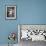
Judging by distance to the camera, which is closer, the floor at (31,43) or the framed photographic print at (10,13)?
the floor at (31,43)

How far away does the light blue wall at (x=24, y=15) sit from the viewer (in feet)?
14.8

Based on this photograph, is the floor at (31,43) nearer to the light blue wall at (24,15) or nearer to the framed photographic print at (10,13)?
the light blue wall at (24,15)

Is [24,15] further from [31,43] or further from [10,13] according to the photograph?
[31,43]

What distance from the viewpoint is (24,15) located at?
451cm

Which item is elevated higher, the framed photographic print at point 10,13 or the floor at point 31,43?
the framed photographic print at point 10,13

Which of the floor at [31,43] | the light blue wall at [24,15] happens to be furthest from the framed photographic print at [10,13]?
the floor at [31,43]

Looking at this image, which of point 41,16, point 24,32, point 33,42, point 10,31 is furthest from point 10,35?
point 41,16

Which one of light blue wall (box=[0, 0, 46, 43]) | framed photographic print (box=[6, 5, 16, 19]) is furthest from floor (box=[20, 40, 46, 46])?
framed photographic print (box=[6, 5, 16, 19])

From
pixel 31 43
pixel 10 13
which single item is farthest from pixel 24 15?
pixel 31 43

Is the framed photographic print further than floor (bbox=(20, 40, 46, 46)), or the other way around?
the framed photographic print

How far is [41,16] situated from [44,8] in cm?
29

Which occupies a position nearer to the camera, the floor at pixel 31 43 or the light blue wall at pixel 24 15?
the floor at pixel 31 43

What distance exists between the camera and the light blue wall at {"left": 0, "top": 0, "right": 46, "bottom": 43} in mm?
4496

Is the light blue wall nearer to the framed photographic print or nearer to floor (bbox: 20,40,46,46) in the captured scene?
the framed photographic print
